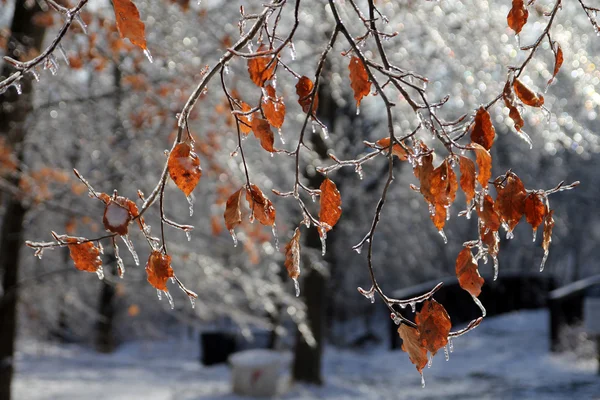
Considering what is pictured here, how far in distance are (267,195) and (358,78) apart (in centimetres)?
651

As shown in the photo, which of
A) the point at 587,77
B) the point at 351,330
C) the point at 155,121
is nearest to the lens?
the point at 587,77

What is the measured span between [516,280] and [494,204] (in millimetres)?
17073

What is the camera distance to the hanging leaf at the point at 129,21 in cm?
157

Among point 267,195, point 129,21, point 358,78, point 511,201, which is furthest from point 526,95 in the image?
point 267,195

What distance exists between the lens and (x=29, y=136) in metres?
7.21

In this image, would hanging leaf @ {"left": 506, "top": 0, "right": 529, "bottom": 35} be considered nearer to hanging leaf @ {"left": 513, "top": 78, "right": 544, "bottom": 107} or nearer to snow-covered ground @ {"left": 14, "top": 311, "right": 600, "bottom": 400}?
hanging leaf @ {"left": 513, "top": 78, "right": 544, "bottom": 107}

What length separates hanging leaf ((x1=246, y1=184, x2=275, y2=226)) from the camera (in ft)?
5.42

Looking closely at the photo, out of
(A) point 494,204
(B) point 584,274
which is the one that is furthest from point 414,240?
(A) point 494,204

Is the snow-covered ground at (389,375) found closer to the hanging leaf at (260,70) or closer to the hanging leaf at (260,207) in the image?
the hanging leaf at (260,207)

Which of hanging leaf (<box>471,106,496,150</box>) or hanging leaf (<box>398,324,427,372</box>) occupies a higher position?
hanging leaf (<box>471,106,496,150</box>)

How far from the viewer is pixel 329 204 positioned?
1.69 meters

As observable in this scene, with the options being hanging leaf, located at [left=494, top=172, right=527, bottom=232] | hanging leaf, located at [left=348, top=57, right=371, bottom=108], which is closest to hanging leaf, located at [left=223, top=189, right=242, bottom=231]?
hanging leaf, located at [left=348, top=57, right=371, bottom=108]

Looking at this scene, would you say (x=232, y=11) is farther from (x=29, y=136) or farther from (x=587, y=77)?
(x=587, y=77)

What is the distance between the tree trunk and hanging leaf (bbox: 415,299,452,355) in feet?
14.8
